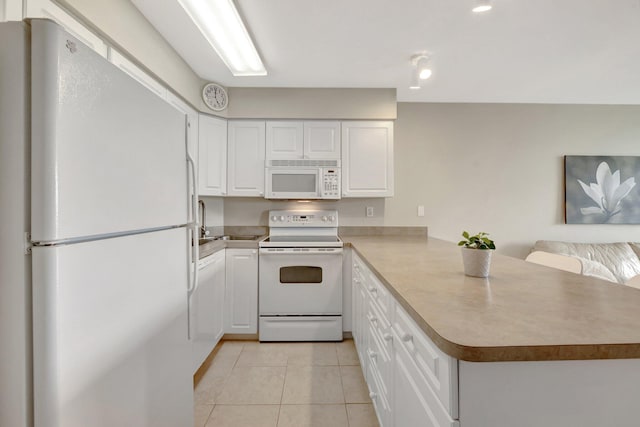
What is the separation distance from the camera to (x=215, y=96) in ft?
8.99

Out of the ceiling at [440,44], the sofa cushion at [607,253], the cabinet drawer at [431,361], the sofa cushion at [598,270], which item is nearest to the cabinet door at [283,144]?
the ceiling at [440,44]

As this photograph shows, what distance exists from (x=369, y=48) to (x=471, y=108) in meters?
1.72

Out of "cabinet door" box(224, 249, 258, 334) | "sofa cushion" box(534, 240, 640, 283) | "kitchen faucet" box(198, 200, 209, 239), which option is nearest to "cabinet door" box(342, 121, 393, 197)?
"cabinet door" box(224, 249, 258, 334)

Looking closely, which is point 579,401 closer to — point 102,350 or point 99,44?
point 102,350

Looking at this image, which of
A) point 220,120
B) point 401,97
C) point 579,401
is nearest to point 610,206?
point 401,97

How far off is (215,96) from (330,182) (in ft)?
4.63

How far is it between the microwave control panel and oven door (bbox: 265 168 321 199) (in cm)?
6

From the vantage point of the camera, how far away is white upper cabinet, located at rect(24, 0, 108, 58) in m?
1.12

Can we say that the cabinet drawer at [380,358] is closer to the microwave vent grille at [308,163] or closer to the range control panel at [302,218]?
the range control panel at [302,218]

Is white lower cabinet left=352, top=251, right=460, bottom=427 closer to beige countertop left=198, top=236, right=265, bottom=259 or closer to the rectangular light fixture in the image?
beige countertop left=198, top=236, right=265, bottom=259

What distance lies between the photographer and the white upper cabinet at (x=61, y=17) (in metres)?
1.12

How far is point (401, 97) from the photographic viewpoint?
10.0 feet

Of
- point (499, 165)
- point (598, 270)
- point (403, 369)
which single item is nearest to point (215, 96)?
point (403, 369)

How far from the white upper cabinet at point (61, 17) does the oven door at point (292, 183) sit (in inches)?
61.8
